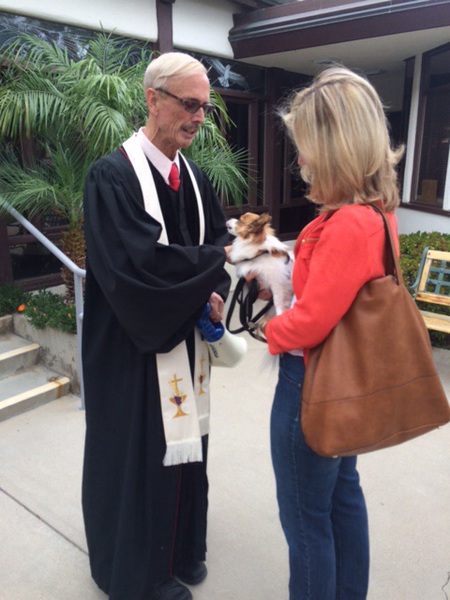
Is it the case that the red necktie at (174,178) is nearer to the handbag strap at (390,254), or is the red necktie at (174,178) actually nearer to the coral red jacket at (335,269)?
the coral red jacket at (335,269)

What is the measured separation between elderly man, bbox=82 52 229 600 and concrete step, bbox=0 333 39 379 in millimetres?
2307

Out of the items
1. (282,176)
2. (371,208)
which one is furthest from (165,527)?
(282,176)

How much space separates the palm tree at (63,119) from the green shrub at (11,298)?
1.61 feet

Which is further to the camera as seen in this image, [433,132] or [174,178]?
[433,132]

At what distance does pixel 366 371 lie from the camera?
1326mm

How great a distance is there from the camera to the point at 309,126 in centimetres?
129

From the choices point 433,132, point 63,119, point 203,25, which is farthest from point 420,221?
point 63,119

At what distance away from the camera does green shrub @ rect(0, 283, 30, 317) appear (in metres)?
4.38

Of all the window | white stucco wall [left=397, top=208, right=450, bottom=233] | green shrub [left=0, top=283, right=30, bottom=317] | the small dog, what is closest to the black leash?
the small dog

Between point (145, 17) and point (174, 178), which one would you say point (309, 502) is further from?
point (145, 17)

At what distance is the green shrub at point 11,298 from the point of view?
438cm

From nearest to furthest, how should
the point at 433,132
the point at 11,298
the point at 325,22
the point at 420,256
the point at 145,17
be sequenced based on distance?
1. the point at 11,298
2. the point at 420,256
3. the point at 145,17
4. the point at 325,22
5. the point at 433,132

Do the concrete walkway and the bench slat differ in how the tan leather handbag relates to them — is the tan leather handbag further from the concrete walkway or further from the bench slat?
the bench slat

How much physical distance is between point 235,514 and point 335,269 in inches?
70.0
